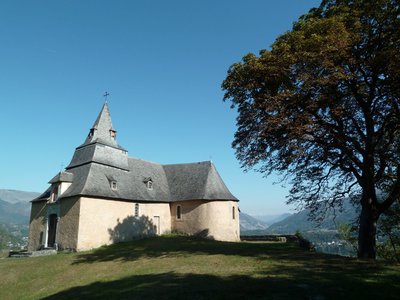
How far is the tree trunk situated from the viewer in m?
18.5

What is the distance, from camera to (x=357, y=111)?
1909cm

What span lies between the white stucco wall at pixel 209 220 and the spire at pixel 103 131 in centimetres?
1212

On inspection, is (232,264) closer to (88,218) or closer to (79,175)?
(88,218)

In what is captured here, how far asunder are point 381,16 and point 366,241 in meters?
12.8

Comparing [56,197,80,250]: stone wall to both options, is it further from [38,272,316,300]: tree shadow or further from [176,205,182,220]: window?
[38,272,316,300]: tree shadow

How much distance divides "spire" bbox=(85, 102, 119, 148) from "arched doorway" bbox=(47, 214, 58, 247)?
9284mm

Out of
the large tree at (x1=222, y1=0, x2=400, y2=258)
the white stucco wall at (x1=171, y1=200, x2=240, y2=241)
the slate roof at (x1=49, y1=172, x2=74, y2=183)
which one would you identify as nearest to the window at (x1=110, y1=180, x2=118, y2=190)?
the slate roof at (x1=49, y1=172, x2=74, y2=183)

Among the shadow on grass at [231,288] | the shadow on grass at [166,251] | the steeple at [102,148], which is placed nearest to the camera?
the shadow on grass at [231,288]

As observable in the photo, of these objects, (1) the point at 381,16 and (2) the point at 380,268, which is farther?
(1) the point at 381,16

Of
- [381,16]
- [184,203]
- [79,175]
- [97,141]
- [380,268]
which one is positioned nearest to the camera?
[380,268]

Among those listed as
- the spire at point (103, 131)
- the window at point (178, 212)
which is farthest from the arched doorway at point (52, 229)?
the window at point (178, 212)

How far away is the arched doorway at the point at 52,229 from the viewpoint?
32.4m

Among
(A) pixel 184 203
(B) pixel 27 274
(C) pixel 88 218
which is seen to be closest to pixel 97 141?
(C) pixel 88 218

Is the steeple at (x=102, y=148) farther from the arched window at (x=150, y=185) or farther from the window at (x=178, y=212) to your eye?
the window at (x=178, y=212)
